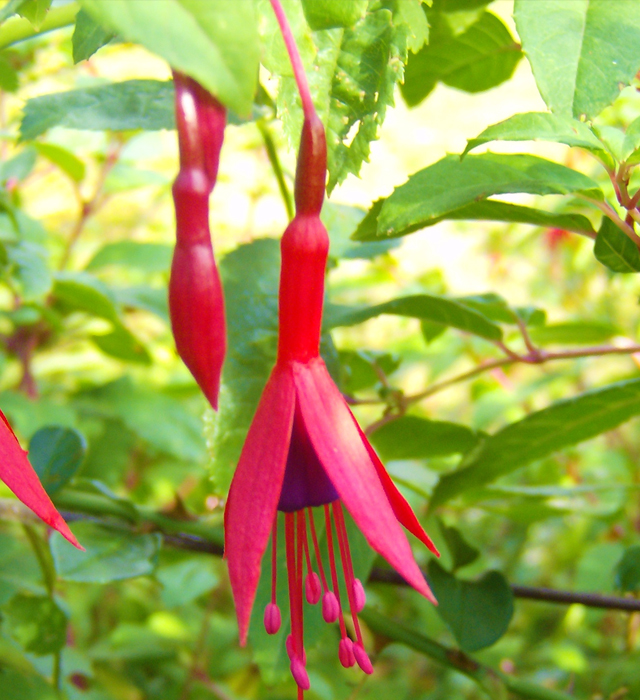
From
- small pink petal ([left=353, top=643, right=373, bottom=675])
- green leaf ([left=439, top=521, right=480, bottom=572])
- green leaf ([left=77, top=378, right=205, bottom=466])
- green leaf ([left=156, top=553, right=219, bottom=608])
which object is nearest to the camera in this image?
small pink petal ([left=353, top=643, right=373, bottom=675])

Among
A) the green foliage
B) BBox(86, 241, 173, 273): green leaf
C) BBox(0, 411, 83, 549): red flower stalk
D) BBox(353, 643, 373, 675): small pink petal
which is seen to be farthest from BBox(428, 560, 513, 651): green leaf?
BBox(86, 241, 173, 273): green leaf

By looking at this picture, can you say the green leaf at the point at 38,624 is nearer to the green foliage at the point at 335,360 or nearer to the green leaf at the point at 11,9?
the green foliage at the point at 335,360

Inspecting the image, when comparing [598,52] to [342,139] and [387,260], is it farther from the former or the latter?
[387,260]

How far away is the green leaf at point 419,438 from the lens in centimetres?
56

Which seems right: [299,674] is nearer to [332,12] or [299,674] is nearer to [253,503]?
[253,503]

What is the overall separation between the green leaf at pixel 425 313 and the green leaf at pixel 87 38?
0.74ft

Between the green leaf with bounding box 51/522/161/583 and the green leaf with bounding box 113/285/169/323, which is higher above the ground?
the green leaf with bounding box 113/285/169/323

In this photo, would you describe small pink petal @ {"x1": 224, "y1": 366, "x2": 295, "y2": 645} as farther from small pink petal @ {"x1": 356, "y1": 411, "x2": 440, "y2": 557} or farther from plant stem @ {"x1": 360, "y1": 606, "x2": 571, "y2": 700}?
plant stem @ {"x1": 360, "y1": 606, "x2": 571, "y2": 700}

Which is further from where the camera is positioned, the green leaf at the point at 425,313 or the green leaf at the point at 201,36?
→ the green leaf at the point at 425,313

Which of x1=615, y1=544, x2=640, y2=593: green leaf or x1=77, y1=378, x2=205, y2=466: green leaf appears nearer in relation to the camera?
x1=615, y1=544, x2=640, y2=593: green leaf

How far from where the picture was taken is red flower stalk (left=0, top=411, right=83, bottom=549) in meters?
0.28


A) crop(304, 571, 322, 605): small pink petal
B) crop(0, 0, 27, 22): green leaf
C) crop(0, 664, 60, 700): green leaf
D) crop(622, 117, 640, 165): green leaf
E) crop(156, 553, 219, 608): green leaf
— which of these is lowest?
crop(156, 553, 219, 608): green leaf

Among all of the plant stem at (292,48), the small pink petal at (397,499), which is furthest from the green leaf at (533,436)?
the plant stem at (292,48)

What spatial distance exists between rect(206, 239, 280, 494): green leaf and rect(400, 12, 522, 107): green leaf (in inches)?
8.4
